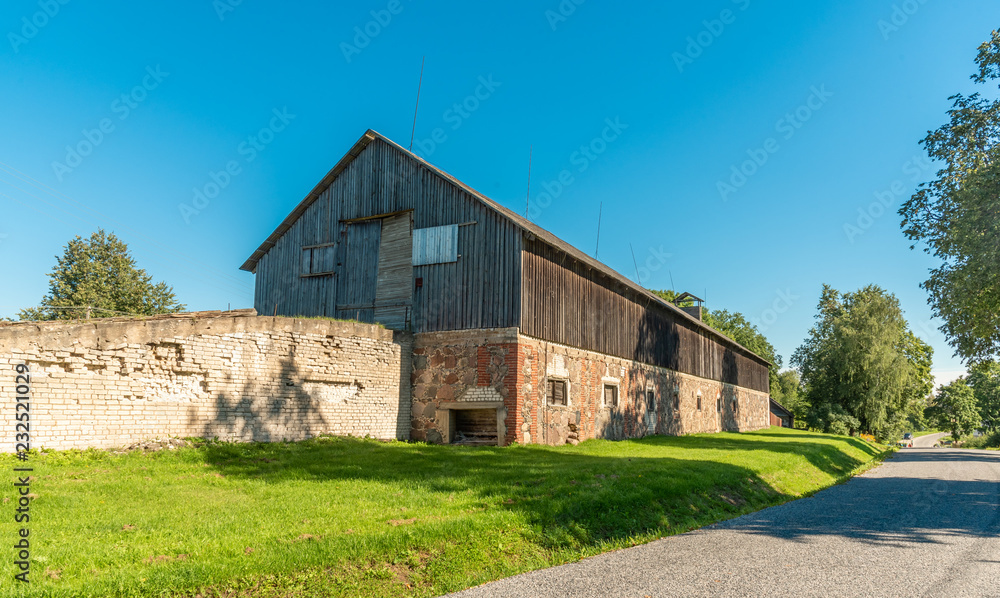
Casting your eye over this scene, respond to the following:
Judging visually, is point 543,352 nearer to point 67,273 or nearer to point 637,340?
point 637,340

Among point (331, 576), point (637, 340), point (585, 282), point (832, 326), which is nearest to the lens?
point (331, 576)

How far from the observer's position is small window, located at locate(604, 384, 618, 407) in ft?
76.6

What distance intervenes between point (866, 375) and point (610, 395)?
3248cm

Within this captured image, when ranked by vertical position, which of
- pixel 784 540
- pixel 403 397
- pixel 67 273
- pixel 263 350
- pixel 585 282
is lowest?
pixel 784 540

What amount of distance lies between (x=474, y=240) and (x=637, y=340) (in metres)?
10.5

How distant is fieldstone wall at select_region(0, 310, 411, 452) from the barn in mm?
1888

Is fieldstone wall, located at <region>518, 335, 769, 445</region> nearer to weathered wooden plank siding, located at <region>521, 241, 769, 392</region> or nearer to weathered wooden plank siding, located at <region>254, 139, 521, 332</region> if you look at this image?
weathered wooden plank siding, located at <region>521, 241, 769, 392</region>

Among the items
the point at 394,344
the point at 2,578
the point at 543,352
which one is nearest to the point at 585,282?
the point at 543,352

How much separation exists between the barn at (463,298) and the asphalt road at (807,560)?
29.2ft

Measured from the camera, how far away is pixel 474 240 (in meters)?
20.0

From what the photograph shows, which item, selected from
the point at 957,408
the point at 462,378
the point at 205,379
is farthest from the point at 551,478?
the point at 957,408

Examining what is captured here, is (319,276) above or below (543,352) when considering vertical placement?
above

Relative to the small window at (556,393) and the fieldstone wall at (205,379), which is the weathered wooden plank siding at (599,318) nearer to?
the small window at (556,393)

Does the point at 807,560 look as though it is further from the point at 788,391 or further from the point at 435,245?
the point at 788,391
